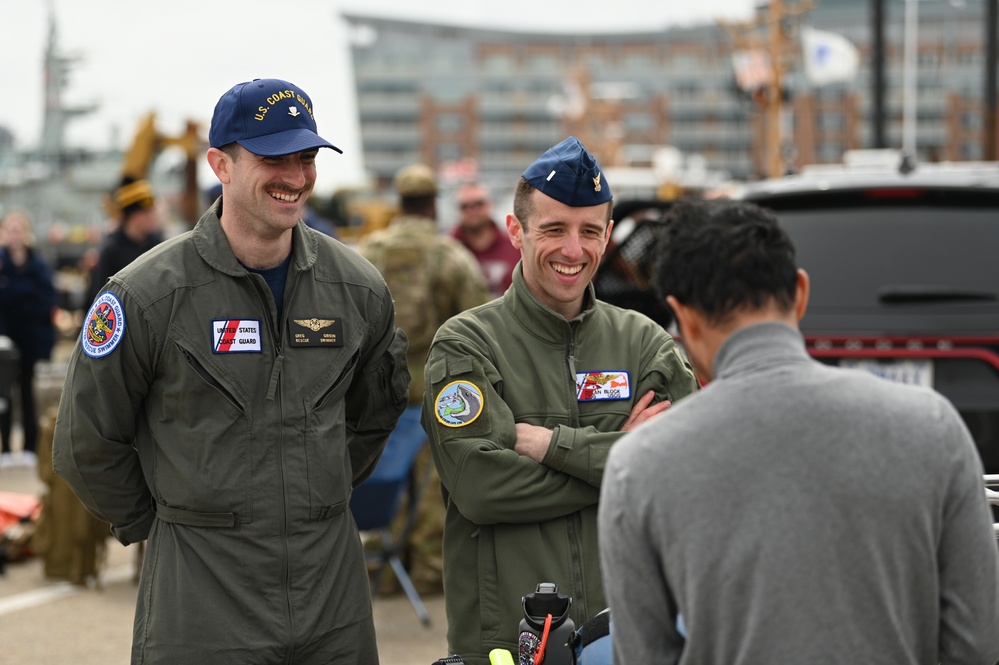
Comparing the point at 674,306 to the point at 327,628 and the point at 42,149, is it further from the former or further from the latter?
the point at 42,149

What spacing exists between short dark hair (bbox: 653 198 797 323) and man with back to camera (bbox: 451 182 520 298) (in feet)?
20.1

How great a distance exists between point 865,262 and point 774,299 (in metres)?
3.36

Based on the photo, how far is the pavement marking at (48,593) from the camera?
6793mm

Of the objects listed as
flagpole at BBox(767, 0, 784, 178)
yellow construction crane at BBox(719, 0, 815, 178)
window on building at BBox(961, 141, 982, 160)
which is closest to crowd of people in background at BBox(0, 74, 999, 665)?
yellow construction crane at BBox(719, 0, 815, 178)

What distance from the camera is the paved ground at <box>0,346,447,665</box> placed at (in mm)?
5898

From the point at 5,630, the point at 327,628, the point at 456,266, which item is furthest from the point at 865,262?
the point at 5,630

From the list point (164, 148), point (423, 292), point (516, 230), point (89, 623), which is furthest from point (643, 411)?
point (164, 148)

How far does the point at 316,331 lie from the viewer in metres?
3.13

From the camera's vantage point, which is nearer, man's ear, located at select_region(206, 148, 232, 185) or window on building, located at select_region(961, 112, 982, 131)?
man's ear, located at select_region(206, 148, 232, 185)

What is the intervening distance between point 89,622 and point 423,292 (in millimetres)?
2363

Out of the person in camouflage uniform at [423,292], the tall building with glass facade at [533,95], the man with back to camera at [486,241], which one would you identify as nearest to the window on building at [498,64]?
the tall building with glass facade at [533,95]

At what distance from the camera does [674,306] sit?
2.07 m

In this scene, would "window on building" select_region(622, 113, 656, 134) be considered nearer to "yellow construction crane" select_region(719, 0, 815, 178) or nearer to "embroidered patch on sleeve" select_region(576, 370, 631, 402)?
"yellow construction crane" select_region(719, 0, 815, 178)

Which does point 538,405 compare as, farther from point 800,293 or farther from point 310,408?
point 800,293
